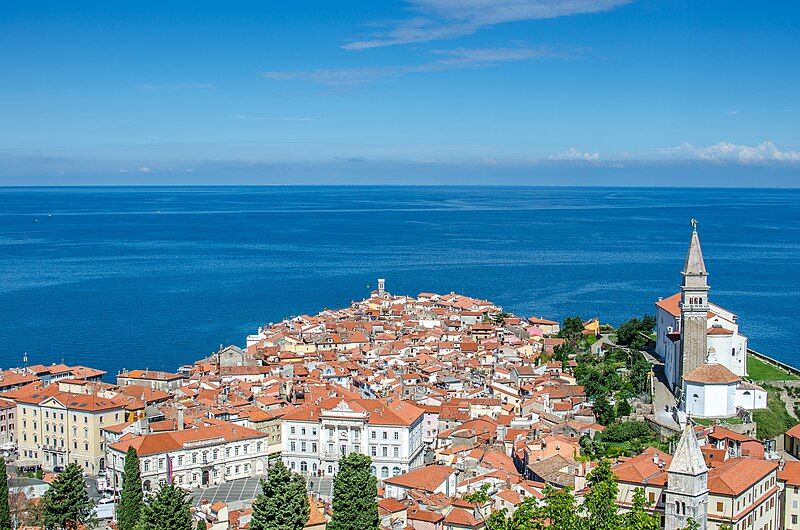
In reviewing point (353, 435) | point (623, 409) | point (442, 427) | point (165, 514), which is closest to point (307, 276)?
point (442, 427)

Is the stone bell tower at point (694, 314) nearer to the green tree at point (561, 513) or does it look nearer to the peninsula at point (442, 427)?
the peninsula at point (442, 427)

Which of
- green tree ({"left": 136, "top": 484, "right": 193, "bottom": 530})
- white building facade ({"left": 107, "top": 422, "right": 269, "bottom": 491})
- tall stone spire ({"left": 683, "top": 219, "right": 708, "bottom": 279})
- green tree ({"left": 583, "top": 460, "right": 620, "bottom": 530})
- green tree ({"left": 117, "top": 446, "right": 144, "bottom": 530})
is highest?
tall stone spire ({"left": 683, "top": 219, "right": 708, "bottom": 279})

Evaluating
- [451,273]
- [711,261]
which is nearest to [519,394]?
[451,273]

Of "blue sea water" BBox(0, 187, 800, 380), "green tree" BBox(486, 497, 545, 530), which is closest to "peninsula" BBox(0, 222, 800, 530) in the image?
"green tree" BBox(486, 497, 545, 530)

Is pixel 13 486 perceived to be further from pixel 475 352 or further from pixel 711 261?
pixel 711 261

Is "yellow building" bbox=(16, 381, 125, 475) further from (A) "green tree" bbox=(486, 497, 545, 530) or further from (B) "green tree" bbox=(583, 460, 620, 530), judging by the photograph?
(B) "green tree" bbox=(583, 460, 620, 530)

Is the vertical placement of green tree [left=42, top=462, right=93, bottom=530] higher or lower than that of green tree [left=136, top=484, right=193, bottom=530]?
lower
